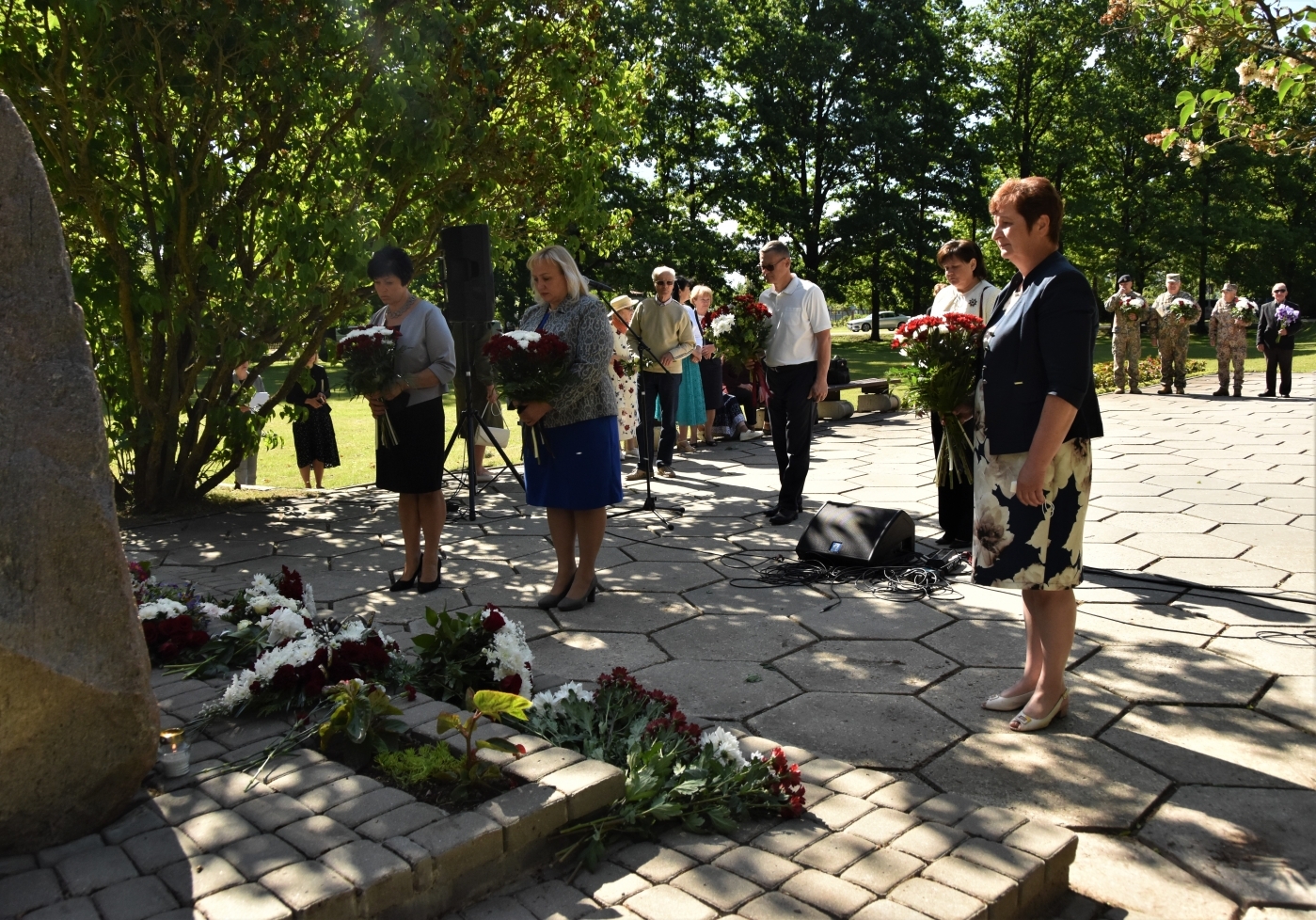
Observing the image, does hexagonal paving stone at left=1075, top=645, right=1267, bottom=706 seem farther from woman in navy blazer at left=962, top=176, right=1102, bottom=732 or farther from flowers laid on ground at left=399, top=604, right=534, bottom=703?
flowers laid on ground at left=399, top=604, right=534, bottom=703

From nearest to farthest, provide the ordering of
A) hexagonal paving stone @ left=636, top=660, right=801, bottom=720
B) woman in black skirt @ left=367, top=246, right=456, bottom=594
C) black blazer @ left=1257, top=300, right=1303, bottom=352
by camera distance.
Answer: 1. hexagonal paving stone @ left=636, top=660, right=801, bottom=720
2. woman in black skirt @ left=367, top=246, right=456, bottom=594
3. black blazer @ left=1257, top=300, right=1303, bottom=352

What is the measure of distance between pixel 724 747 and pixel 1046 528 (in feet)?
4.63

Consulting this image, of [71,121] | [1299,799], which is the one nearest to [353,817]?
[1299,799]

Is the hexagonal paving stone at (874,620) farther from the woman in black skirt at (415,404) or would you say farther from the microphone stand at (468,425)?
the microphone stand at (468,425)

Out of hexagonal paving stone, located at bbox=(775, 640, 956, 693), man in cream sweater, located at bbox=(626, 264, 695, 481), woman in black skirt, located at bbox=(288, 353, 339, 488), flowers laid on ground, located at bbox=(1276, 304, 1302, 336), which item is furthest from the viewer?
flowers laid on ground, located at bbox=(1276, 304, 1302, 336)

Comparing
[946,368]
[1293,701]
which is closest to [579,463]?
[946,368]

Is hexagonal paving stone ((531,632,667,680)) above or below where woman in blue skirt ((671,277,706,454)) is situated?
below

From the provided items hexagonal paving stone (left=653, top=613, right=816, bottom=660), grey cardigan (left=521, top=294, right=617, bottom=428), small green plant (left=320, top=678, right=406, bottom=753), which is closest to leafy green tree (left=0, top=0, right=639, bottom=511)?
grey cardigan (left=521, top=294, right=617, bottom=428)

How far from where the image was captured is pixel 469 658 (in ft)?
13.3

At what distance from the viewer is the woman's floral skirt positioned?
12.5 feet

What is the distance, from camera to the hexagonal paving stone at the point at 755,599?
5703 millimetres

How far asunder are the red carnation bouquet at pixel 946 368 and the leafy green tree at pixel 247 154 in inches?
184

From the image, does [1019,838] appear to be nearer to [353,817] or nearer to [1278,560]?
[353,817]

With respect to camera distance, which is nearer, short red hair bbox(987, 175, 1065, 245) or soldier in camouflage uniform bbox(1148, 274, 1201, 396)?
short red hair bbox(987, 175, 1065, 245)
